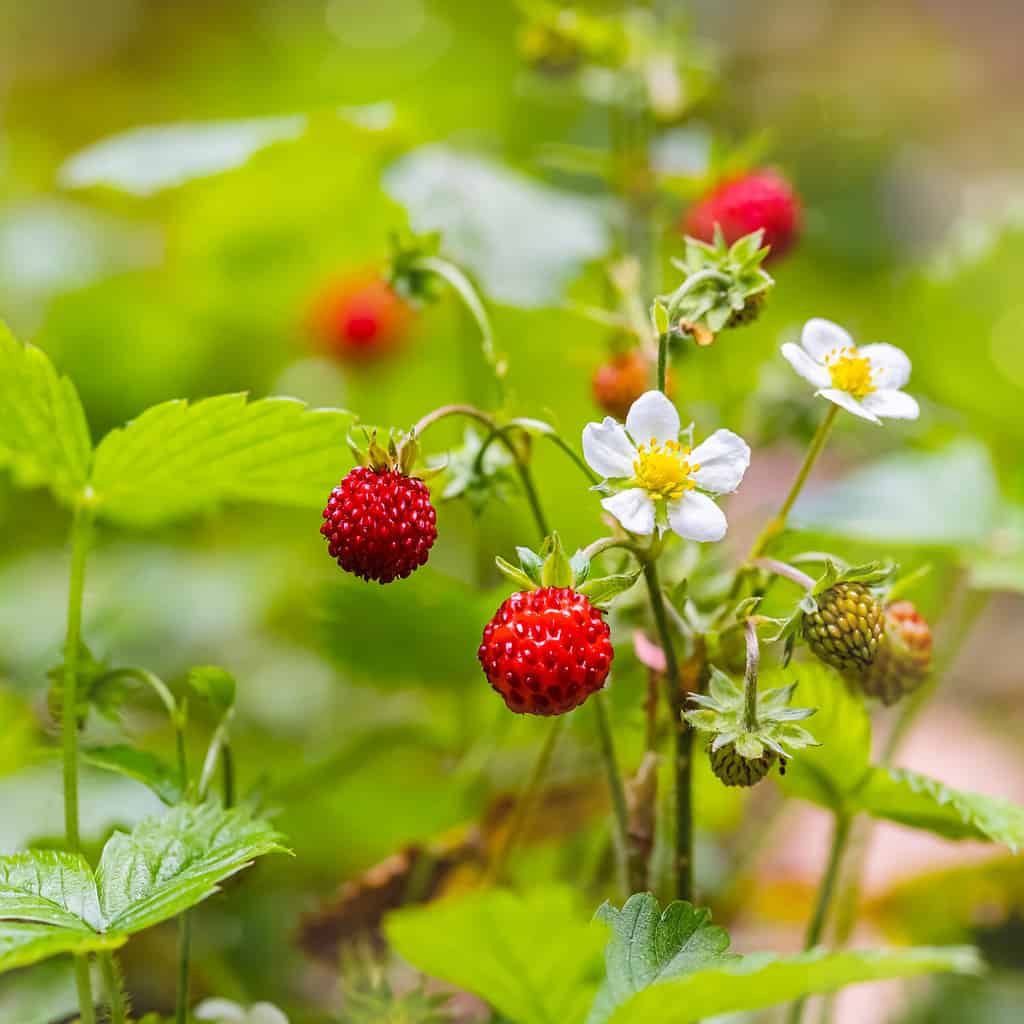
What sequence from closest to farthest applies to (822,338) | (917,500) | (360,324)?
(822,338) < (917,500) < (360,324)

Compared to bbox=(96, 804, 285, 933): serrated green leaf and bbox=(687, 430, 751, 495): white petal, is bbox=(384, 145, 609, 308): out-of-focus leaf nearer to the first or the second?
bbox=(687, 430, 751, 495): white petal

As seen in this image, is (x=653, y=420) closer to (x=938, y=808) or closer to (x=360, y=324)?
(x=938, y=808)

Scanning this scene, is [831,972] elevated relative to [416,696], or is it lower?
elevated

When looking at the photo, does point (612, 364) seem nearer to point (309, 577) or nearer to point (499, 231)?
point (499, 231)

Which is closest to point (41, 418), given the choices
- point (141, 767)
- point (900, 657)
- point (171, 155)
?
point (141, 767)

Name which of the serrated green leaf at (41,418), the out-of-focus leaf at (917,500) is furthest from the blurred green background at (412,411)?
the serrated green leaf at (41,418)

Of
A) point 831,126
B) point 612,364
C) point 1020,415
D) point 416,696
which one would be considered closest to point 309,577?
point 416,696

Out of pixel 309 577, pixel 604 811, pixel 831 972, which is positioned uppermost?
pixel 831 972
